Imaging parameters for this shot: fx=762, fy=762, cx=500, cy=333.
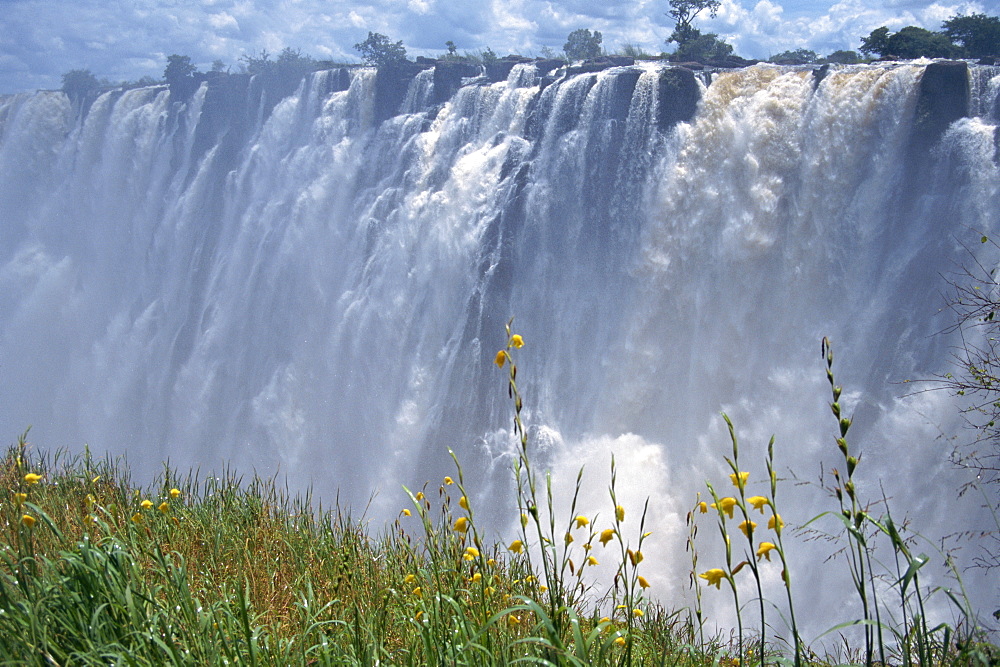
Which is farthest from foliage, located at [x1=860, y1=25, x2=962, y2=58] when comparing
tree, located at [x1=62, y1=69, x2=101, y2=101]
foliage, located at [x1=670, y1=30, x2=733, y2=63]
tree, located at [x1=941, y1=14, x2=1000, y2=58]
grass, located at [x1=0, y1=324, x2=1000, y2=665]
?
tree, located at [x1=62, y1=69, x2=101, y2=101]

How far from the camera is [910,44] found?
16000 mm

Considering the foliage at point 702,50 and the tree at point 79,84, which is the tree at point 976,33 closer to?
the foliage at point 702,50

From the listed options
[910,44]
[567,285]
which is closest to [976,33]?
[910,44]

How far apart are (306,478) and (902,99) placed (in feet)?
45.3

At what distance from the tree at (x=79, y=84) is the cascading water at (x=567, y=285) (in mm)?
8848

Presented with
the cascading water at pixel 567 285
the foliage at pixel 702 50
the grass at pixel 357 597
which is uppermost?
the foliage at pixel 702 50

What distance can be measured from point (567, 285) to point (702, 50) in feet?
30.3

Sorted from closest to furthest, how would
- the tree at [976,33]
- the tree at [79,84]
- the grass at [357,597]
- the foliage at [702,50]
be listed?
the grass at [357,597] → the tree at [976,33] → the foliage at [702,50] → the tree at [79,84]

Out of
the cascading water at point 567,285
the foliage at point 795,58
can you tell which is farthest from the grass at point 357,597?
the foliage at point 795,58

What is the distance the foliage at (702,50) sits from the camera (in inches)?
730

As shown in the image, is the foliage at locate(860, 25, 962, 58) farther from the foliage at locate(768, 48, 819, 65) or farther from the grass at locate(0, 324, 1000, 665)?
the grass at locate(0, 324, 1000, 665)

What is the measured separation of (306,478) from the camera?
17203 millimetres

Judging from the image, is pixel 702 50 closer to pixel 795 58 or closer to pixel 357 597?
pixel 795 58

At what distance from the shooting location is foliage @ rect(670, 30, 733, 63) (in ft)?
60.8
